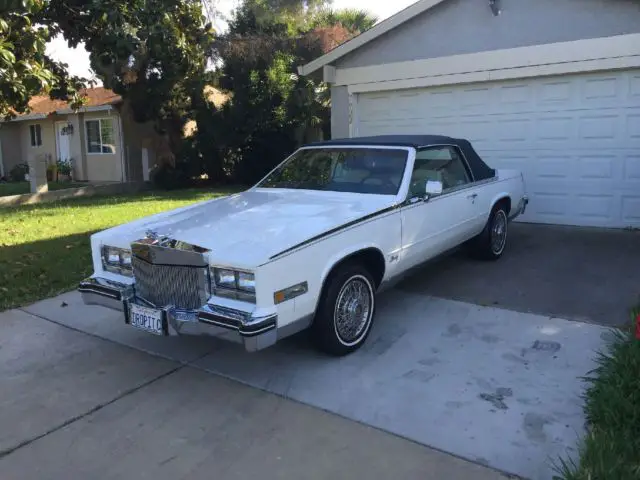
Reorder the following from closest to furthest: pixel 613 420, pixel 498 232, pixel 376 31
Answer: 1. pixel 613 420
2. pixel 498 232
3. pixel 376 31

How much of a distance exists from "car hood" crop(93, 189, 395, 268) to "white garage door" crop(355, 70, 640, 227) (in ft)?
16.7

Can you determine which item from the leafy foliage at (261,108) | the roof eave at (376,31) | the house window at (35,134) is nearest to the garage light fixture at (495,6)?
the roof eave at (376,31)

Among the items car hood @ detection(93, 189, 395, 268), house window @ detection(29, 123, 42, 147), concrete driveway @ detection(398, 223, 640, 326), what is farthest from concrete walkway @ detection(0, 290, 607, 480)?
house window @ detection(29, 123, 42, 147)

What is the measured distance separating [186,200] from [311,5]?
44.9 feet

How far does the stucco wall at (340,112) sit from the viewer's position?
10.8 meters

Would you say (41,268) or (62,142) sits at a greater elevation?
(62,142)

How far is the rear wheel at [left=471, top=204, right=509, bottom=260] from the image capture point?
6.89m

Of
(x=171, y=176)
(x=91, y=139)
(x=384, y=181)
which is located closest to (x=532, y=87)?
(x=384, y=181)

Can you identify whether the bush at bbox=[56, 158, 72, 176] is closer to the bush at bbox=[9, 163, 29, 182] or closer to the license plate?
the bush at bbox=[9, 163, 29, 182]

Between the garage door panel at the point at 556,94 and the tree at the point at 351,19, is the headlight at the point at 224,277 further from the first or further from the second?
the tree at the point at 351,19

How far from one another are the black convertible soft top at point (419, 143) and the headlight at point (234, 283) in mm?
2549

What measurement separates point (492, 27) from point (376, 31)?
2.06 metres

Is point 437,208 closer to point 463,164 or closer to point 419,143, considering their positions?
point 419,143

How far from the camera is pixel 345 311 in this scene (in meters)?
4.40
